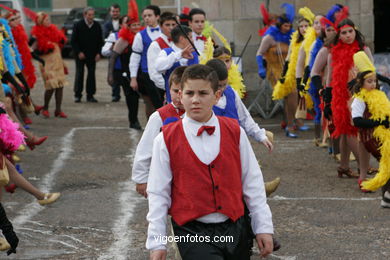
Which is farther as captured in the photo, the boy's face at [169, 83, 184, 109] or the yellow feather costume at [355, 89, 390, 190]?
the yellow feather costume at [355, 89, 390, 190]

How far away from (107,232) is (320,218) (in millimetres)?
1869

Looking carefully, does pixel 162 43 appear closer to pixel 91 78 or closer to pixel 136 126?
pixel 136 126

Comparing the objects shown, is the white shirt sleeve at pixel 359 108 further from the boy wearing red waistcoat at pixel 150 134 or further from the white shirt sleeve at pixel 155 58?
the boy wearing red waistcoat at pixel 150 134

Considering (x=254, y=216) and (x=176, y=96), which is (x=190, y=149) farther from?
(x=176, y=96)

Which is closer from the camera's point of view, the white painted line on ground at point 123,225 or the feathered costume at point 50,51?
the white painted line on ground at point 123,225

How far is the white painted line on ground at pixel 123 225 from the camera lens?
21.7 feet

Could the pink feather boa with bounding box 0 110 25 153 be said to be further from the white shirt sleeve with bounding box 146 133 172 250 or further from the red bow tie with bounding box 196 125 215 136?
the red bow tie with bounding box 196 125 215 136

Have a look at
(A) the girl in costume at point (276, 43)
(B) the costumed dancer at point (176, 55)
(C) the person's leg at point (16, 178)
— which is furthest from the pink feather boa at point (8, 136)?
(A) the girl in costume at point (276, 43)

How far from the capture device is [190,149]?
4.47 meters

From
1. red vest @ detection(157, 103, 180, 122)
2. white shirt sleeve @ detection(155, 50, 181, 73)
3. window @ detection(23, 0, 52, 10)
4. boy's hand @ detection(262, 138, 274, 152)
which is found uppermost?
red vest @ detection(157, 103, 180, 122)

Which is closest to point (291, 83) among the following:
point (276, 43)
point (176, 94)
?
point (276, 43)

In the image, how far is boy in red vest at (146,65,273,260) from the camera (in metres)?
4.41

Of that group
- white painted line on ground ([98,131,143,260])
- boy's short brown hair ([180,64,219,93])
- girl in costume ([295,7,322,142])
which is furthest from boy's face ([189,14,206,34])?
boy's short brown hair ([180,64,219,93])

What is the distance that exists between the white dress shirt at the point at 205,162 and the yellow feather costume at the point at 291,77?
7.47 meters
